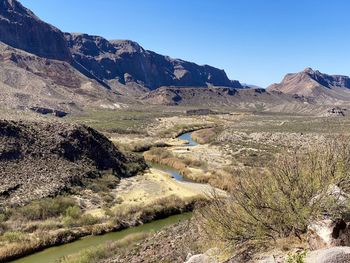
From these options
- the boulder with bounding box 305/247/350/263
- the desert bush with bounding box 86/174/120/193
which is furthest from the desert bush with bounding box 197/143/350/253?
the desert bush with bounding box 86/174/120/193

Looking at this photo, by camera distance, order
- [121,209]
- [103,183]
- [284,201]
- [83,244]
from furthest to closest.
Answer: [103,183], [121,209], [83,244], [284,201]

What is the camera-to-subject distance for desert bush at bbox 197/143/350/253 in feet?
45.9

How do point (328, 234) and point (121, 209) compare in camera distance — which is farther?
point (121, 209)

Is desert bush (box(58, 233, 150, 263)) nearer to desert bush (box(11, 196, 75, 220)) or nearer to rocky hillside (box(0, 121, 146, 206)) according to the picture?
desert bush (box(11, 196, 75, 220))

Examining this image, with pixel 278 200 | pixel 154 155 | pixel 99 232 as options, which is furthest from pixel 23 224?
pixel 154 155

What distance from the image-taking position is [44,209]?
3325 cm

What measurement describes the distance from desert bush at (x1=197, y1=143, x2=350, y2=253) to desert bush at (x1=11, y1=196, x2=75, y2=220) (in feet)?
65.5

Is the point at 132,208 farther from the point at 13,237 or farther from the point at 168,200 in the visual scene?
the point at 13,237

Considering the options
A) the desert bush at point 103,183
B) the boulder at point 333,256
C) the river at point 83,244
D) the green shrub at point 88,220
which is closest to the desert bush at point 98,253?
the river at point 83,244

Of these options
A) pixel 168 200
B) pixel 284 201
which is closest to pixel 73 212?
pixel 168 200

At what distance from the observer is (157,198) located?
129 ft

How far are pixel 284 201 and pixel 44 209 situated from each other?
23515mm

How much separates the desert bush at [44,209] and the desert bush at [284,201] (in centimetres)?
1996

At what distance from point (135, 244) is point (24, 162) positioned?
21.1 metres
